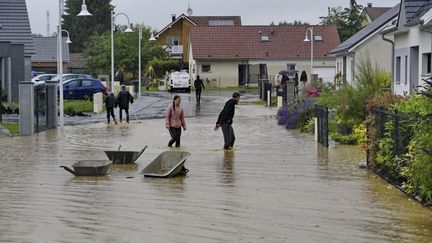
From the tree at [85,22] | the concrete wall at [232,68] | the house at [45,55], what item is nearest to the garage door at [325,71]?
the concrete wall at [232,68]

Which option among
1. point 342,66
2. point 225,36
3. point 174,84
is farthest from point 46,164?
point 225,36

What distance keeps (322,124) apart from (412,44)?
6.76m

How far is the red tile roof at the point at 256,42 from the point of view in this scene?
78.1 meters

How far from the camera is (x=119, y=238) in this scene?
1022cm

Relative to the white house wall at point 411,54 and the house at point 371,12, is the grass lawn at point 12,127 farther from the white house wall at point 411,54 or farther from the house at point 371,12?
the house at point 371,12

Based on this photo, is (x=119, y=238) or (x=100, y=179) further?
(x=100, y=179)

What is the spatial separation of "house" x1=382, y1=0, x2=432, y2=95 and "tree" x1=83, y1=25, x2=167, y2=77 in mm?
50648

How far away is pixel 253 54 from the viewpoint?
256 ft

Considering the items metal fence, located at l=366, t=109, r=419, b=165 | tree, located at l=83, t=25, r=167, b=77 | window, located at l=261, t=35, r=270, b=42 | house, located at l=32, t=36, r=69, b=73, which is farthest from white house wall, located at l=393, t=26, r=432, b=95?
house, located at l=32, t=36, r=69, b=73

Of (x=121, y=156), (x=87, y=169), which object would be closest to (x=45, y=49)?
(x=121, y=156)

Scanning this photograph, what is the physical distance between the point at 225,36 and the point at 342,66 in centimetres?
2872

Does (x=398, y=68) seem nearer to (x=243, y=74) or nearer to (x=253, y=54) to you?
(x=253, y=54)

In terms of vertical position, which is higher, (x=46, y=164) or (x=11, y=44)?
(x=11, y=44)

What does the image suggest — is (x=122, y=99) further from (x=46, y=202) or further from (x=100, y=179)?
(x=46, y=202)
